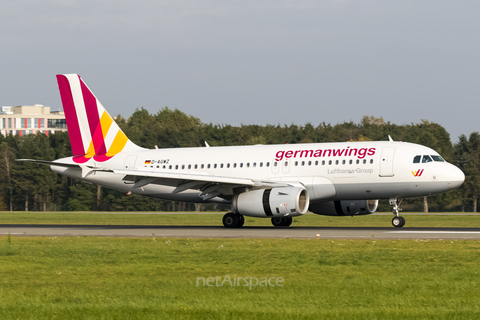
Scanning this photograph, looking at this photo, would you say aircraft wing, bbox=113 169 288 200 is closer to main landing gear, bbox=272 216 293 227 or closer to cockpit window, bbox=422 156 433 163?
main landing gear, bbox=272 216 293 227

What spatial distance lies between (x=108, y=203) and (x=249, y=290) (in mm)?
76227

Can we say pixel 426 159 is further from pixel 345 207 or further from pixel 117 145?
pixel 117 145

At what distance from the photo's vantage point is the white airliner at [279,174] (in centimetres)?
2867

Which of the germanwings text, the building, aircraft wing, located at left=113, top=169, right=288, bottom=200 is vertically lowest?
aircraft wing, located at left=113, top=169, right=288, bottom=200

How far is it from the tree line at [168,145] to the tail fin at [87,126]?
38.0 m

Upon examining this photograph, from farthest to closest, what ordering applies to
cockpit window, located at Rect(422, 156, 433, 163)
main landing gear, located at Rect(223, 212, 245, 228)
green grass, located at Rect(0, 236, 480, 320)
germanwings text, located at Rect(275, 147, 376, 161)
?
main landing gear, located at Rect(223, 212, 245, 228)
germanwings text, located at Rect(275, 147, 376, 161)
cockpit window, located at Rect(422, 156, 433, 163)
green grass, located at Rect(0, 236, 480, 320)

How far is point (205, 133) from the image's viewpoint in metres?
107

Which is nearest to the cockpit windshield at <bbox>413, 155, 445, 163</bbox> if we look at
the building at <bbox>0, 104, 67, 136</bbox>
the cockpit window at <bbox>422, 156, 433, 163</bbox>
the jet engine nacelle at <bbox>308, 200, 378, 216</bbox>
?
the cockpit window at <bbox>422, 156, 433, 163</bbox>

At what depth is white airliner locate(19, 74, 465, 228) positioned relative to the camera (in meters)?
28.7

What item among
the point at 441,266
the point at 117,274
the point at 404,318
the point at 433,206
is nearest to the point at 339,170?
the point at 441,266

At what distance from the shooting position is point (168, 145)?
4060 inches

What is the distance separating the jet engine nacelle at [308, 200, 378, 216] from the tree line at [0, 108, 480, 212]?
4189 cm

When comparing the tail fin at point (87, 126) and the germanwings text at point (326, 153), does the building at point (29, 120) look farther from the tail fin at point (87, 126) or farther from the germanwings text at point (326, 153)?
the germanwings text at point (326, 153)

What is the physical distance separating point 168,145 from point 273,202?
250 ft
